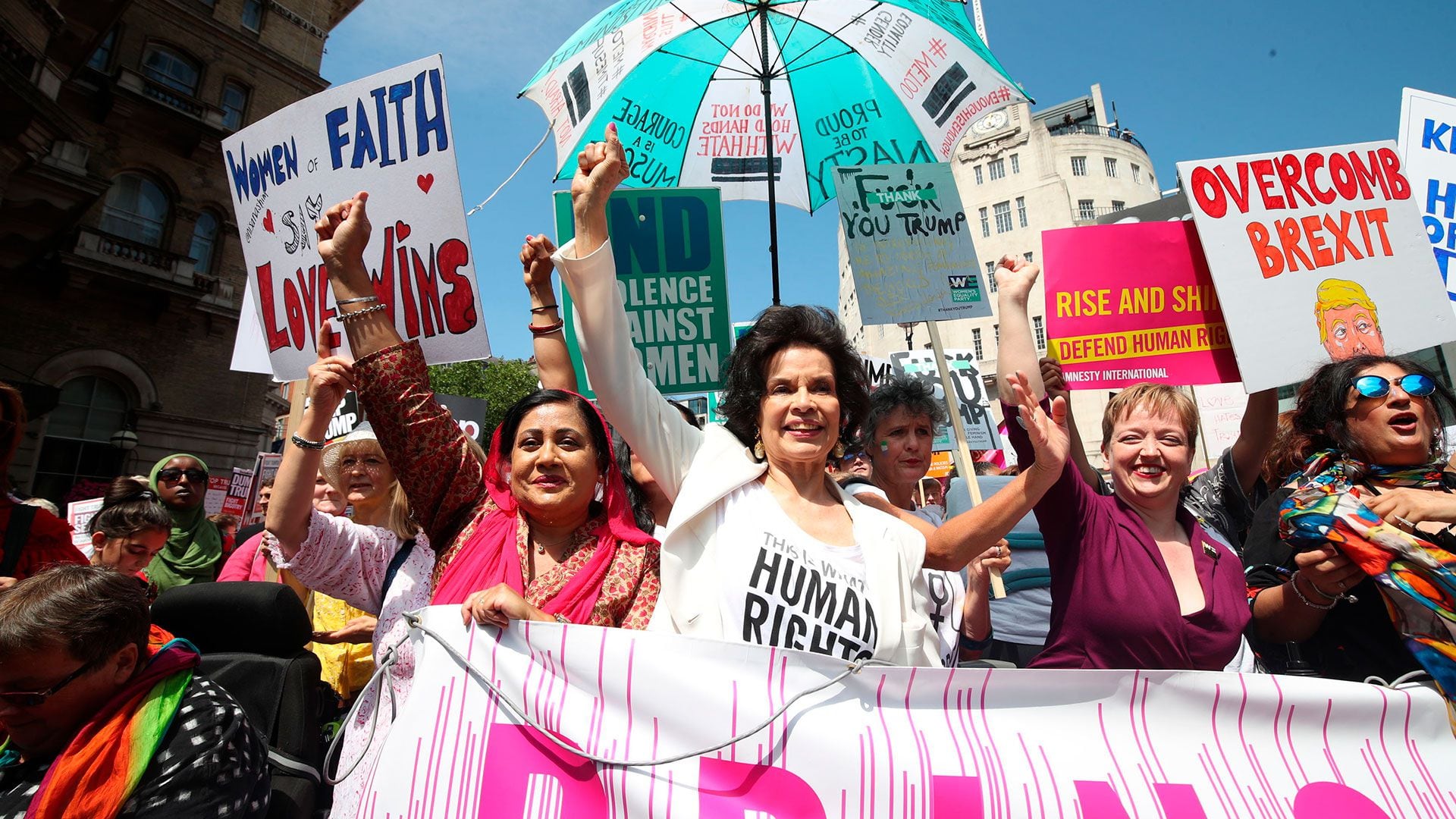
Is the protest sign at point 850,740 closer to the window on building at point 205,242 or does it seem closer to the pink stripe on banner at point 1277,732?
the pink stripe on banner at point 1277,732

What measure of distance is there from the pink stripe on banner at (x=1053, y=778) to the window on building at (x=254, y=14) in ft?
83.6

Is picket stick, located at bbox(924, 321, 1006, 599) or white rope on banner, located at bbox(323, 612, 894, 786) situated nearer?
white rope on banner, located at bbox(323, 612, 894, 786)

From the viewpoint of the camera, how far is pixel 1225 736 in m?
1.71

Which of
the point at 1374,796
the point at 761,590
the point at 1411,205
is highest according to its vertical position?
the point at 1411,205

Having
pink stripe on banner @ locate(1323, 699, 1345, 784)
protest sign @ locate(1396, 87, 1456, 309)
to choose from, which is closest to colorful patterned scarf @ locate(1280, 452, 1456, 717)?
pink stripe on banner @ locate(1323, 699, 1345, 784)

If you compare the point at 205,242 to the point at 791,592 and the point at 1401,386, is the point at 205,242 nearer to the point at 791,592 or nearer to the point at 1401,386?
the point at 791,592

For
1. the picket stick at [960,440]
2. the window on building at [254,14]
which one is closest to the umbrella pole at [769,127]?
the picket stick at [960,440]

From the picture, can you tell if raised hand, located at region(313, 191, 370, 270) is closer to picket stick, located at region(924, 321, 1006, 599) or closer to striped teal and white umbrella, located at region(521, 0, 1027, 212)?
picket stick, located at region(924, 321, 1006, 599)

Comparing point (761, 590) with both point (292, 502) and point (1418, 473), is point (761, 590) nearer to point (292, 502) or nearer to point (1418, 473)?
point (292, 502)

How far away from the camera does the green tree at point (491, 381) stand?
1262 inches

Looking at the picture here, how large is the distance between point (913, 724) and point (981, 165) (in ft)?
163

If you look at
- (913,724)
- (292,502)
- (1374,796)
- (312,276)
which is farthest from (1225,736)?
(312,276)

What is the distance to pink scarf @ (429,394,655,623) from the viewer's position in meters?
1.90

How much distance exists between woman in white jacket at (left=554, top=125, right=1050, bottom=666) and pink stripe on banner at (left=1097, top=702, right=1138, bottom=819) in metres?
0.39
